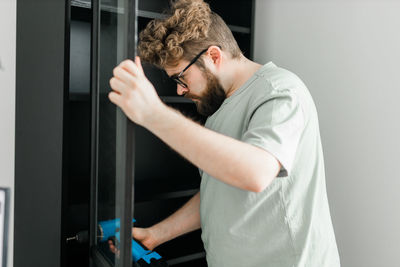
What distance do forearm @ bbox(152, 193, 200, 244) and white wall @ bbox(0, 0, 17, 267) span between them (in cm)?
51

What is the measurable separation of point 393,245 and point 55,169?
50.2 inches

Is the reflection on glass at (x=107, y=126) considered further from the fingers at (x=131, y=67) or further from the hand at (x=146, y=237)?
the hand at (x=146, y=237)

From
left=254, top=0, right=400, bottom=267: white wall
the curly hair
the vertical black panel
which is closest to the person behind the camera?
the vertical black panel

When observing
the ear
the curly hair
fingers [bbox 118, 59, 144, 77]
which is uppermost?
the curly hair

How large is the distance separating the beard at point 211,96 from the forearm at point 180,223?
371 mm

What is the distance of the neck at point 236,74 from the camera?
1197 mm

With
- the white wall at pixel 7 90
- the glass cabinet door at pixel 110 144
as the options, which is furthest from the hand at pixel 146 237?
the white wall at pixel 7 90

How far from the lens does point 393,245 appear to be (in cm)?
144

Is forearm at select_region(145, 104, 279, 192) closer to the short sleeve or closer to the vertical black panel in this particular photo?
the short sleeve

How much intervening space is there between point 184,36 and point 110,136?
43 cm

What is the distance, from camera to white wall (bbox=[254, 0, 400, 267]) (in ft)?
4.69

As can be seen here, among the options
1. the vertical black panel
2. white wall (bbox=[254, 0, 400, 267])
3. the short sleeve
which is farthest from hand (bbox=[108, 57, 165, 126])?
white wall (bbox=[254, 0, 400, 267])

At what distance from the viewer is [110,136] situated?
0.87m

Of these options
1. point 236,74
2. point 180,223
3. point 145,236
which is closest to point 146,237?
point 145,236
